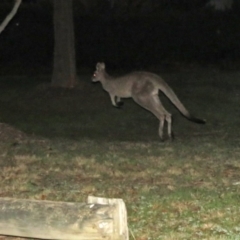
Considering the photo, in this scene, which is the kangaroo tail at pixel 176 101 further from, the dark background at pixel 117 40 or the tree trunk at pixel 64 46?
the dark background at pixel 117 40

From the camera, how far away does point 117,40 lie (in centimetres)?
2538

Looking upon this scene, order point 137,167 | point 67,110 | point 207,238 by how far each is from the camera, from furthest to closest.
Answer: point 67,110
point 137,167
point 207,238

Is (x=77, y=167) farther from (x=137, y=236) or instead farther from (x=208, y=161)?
(x=137, y=236)

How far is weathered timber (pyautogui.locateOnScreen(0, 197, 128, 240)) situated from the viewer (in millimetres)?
4500

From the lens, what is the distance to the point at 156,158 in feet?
33.4

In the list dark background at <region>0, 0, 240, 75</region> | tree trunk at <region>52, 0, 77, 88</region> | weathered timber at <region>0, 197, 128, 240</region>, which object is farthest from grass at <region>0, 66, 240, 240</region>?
dark background at <region>0, 0, 240, 75</region>

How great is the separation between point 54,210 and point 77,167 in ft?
16.1

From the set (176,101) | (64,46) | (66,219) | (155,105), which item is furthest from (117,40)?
(66,219)

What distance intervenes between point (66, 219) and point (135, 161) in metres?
5.31

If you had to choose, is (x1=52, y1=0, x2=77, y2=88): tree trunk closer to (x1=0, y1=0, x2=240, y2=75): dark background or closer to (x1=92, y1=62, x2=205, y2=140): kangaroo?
(x1=0, y1=0, x2=240, y2=75): dark background

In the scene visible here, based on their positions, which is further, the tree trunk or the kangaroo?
the tree trunk

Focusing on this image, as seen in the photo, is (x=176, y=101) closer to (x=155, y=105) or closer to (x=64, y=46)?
(x=155, y=105)

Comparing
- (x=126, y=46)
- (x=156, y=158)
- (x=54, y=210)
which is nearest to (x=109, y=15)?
(x=126, y=46)

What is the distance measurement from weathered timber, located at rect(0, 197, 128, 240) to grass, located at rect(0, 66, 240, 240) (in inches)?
71.5
